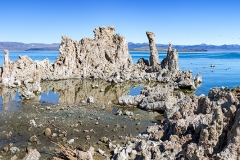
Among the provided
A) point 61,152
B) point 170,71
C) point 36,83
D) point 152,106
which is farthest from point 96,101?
point 170,71

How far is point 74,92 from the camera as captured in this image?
43.3 metres

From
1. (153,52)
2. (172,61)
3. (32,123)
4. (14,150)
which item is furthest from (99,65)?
(14,150)

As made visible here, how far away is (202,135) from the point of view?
9.80m

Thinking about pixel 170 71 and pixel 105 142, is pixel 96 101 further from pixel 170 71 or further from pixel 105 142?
pixel 170 71

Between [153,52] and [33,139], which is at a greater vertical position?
[153,52]

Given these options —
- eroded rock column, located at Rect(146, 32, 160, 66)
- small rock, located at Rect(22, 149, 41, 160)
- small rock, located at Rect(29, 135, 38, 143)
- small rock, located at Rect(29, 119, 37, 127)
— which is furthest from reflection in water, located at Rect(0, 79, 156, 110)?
small rock, located at Rect(22, 149, 41, 160)

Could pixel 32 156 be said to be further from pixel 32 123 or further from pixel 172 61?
pixel 172 61

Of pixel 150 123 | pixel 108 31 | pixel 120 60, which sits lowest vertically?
pixel 150 123

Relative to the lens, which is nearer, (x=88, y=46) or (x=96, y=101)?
(x=96, y=101)

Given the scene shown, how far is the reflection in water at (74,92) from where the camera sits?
3667cm

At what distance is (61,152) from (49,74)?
1667 inches

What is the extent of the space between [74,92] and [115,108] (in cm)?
1317

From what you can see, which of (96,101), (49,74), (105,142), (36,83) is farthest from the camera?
(49,74)

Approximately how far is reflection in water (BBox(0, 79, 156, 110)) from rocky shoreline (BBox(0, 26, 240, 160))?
0.50ft
